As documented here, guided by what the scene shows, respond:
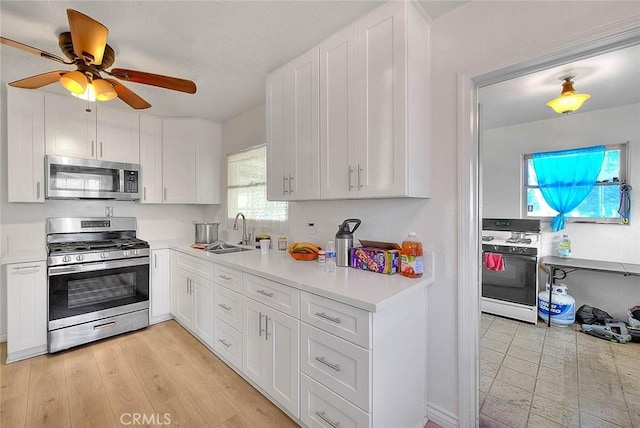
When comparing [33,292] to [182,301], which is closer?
[33,292]

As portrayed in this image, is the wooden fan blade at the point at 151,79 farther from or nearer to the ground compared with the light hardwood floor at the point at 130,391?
farther from the ground

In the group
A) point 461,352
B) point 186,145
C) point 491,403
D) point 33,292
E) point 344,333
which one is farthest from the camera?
point 186,145

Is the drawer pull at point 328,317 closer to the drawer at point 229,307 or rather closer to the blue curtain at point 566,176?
the drawer at point 229,307

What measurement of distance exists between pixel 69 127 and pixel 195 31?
2.07m

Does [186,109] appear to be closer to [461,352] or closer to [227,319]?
[227,319]

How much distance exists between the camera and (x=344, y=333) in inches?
51.8

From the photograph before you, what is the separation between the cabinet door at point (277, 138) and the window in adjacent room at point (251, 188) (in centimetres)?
48

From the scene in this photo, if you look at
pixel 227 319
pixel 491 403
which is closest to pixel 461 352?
pixel 491 403

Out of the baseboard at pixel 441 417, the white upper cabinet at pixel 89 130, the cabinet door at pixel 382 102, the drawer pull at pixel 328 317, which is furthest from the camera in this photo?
the white upper cabinet at pixel 89 130

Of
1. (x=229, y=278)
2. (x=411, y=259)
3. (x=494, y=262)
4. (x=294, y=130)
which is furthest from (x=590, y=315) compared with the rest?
(x=229, y=278)

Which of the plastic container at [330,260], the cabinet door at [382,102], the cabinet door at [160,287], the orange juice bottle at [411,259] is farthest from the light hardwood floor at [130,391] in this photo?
the cabinet door at [382,102]

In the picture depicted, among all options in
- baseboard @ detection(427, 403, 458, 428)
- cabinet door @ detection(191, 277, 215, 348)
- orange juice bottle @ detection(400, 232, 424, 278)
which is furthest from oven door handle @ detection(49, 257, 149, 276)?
baseboard @ detection(427, 403, 458, 428)

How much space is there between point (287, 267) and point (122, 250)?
202 cm

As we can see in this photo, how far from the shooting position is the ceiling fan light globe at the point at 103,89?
5.82ft
